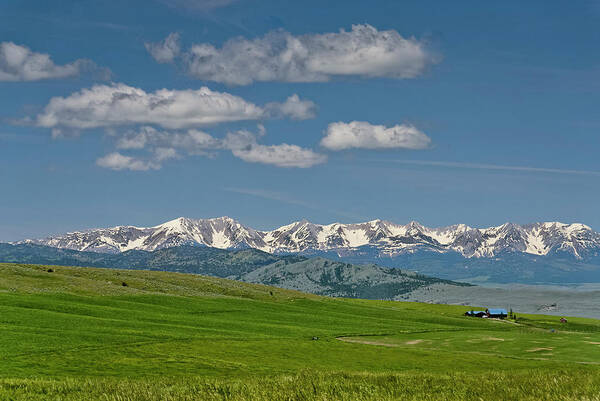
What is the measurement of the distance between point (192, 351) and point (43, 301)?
53631 millimetres

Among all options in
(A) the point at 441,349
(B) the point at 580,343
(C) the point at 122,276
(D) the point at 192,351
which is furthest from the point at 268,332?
(C) the point at 122,276

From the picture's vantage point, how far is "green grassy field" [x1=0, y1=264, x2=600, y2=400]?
1808cm

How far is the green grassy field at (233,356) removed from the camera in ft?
59.3

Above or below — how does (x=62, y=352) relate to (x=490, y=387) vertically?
below

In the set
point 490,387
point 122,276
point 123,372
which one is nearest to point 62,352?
point 123,372

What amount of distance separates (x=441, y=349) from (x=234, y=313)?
62232 mm

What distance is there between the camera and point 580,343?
314 ft

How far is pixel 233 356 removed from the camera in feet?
216

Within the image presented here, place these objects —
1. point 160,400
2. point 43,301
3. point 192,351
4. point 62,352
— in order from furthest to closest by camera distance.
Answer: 1. point 43,301
2. point 192,351
3. point 62,352
4. point 160,400

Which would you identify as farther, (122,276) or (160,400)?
(122,276)

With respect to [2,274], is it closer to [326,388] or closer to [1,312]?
[1,312]

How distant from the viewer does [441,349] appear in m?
88.9

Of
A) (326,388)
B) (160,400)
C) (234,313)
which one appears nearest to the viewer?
(160,400)

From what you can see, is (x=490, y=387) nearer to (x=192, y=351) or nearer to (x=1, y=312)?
(x=192, y=351)
